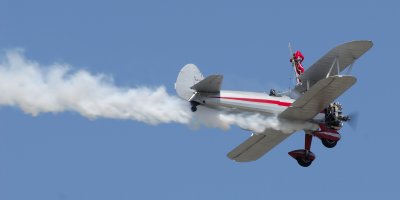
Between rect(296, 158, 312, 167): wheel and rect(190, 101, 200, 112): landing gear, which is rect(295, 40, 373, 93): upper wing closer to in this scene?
rect(296, 158, 312, 167): wheel

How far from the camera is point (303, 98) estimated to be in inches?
922

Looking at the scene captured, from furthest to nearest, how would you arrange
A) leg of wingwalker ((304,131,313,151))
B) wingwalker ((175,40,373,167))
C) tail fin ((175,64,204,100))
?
leg of wingwalker ((304,131,313,151)) → tail fin ((175,64,204,100)) → wingwalker ((175,40,373,167))

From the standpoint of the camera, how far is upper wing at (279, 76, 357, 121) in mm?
22859

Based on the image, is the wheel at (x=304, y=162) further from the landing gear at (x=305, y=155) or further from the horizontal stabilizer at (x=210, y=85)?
the horizontal stabilizer at (x=210, y=85)

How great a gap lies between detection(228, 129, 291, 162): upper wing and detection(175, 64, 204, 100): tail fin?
9.51 ft

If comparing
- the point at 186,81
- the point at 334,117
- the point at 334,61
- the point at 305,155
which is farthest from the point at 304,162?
the point at 186,81

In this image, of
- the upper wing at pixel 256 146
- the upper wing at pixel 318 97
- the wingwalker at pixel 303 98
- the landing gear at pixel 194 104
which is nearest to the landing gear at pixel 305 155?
the wingwalker at pixel 303 98

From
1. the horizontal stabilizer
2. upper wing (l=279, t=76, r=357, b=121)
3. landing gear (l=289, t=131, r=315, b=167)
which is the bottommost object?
landing gear (l=289, t=131, r=315, b=167)

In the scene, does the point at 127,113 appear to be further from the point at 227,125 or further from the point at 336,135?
the point at 336,135

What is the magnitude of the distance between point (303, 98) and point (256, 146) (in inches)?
122

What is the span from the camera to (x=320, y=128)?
81.0 ft

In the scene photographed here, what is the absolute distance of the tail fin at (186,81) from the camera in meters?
23.3

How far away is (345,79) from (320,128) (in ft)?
7.61

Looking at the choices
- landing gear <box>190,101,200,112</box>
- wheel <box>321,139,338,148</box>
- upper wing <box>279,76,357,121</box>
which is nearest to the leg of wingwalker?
wheel <box>321,139,338,148</box>
